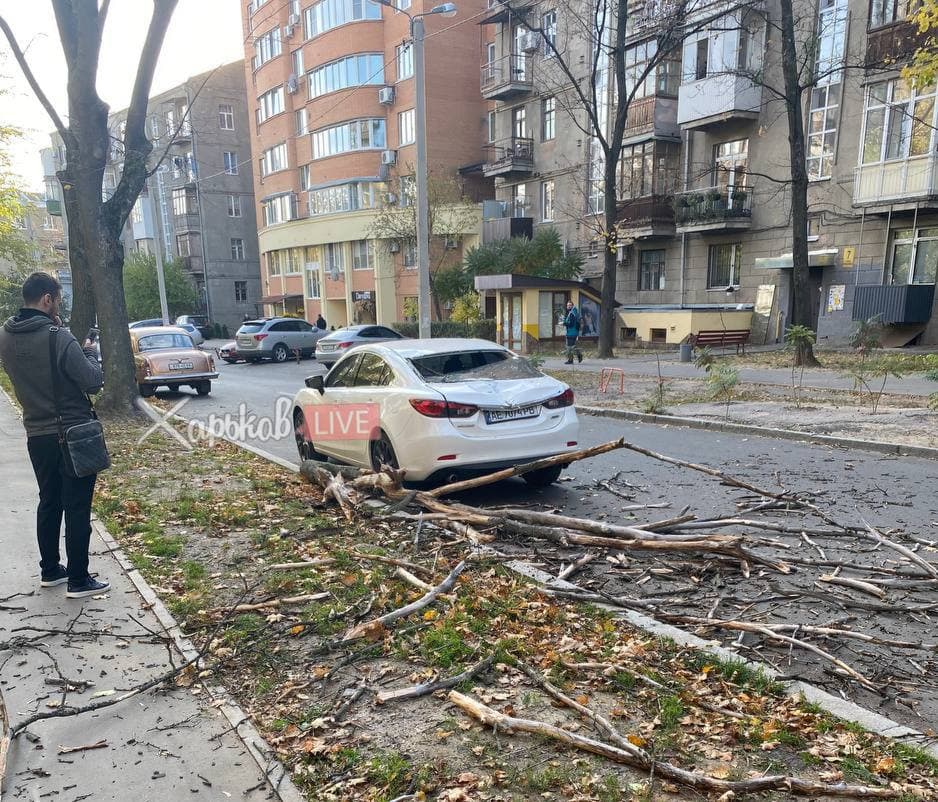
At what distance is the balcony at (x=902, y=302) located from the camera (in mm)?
21188

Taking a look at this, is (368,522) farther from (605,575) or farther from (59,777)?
(59,777)

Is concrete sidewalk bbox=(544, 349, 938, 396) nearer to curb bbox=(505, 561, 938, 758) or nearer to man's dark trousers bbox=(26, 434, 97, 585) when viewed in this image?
curb bbox=(505, 561, 938, 758)

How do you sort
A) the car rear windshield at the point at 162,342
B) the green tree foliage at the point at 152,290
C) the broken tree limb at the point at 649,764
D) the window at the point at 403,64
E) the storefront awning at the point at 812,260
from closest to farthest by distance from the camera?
the broken tree limb at the point at 649,764 < the car rear windshield at the point at 162,342 < the storefront awning at the point at 812,260 < the window at the point at 403,64 < the green tree foliage at the point at 152,290

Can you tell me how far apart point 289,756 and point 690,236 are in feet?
94.8

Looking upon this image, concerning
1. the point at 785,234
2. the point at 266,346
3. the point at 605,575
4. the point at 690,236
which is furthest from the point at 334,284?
the point at 605,575

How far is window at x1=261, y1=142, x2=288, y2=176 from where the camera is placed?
157 feet

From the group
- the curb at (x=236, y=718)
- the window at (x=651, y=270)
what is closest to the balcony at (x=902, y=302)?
the window at (x=651, y=270)

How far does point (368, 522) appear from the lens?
609cm

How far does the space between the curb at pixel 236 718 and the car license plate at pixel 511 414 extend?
322 cm

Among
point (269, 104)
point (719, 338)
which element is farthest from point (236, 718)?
point (269, 104)

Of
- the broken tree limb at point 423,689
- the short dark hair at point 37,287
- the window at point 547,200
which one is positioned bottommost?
the broken tree limb at point 423,689

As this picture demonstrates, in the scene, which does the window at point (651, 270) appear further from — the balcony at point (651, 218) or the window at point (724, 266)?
the window at point (724, 266)

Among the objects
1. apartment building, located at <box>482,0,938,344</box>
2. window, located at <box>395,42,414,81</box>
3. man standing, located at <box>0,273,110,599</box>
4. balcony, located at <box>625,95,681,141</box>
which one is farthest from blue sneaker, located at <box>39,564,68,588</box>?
window, located at <box>395,42,414,81</box>

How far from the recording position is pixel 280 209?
159 feet
